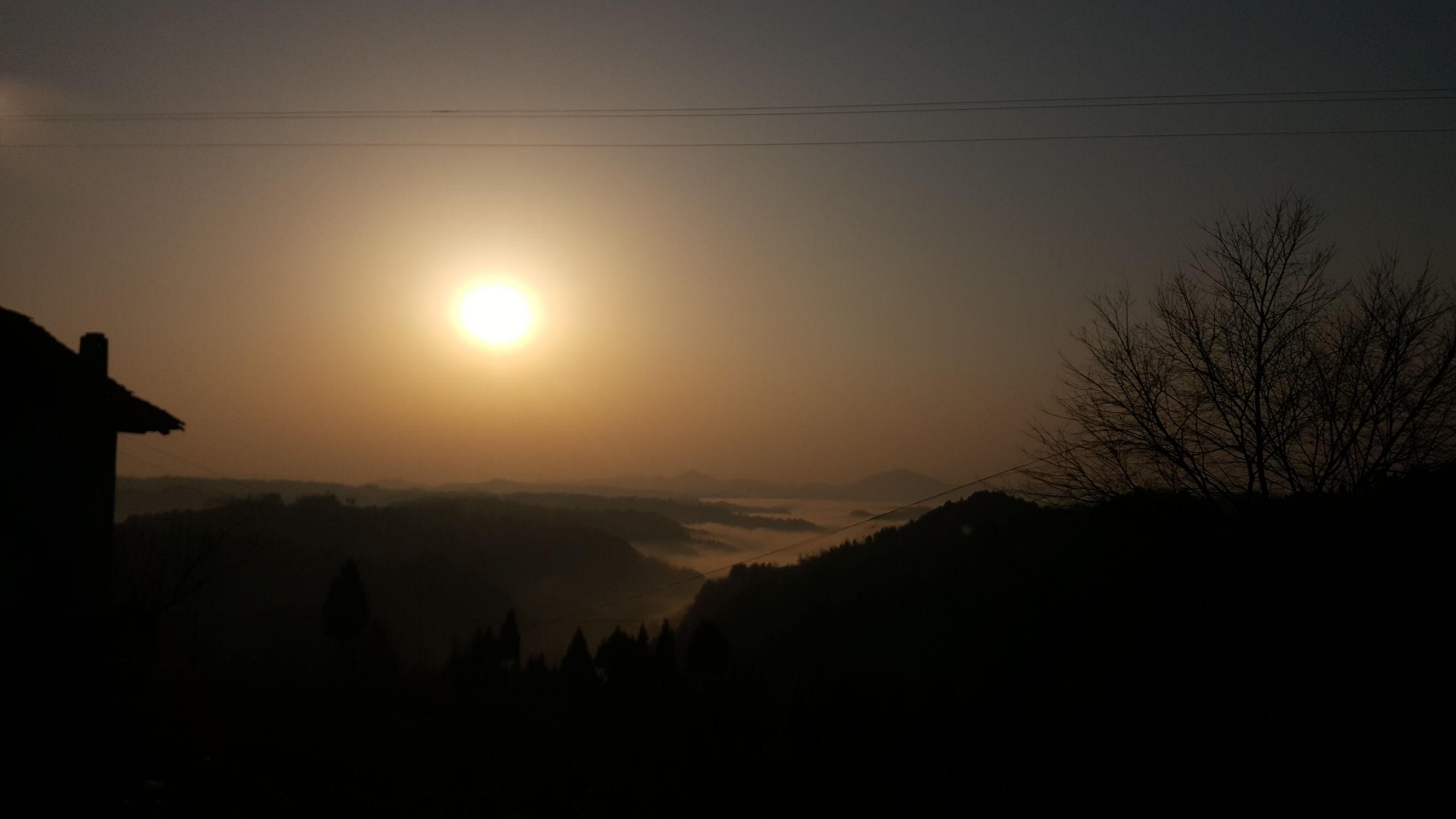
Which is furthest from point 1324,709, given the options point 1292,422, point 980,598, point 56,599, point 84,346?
point 980,598

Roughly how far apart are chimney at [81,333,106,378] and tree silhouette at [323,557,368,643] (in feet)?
181

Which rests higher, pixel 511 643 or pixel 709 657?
pixel 511 643

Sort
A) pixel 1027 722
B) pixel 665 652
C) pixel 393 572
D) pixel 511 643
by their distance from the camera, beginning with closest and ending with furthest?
pixel 1027 722, pixel 665 652, pixel 511 643, pixel 393 572

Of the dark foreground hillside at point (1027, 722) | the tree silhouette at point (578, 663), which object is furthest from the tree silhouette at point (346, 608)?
the tree silhouette at point (578, 663)

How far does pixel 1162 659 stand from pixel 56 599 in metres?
21.9

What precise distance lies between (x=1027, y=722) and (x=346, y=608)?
47.2 meters

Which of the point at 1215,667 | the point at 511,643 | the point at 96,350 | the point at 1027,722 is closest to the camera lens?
the point at 96,350

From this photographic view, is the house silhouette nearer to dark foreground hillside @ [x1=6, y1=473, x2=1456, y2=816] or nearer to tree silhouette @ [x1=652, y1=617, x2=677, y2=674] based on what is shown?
dark foreground hillside @ [x1=6, y1=473, x2=1456, y2=816]

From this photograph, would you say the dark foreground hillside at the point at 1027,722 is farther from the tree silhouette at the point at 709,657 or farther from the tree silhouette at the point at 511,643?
the tree silhouette at the point at 709,657

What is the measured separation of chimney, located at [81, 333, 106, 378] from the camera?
11766mm

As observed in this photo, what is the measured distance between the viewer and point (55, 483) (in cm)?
1100

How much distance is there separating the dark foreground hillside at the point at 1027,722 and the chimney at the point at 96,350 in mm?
4122

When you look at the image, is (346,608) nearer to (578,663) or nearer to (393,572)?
(578,663)

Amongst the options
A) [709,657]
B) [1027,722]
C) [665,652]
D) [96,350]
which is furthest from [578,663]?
[96,350]
